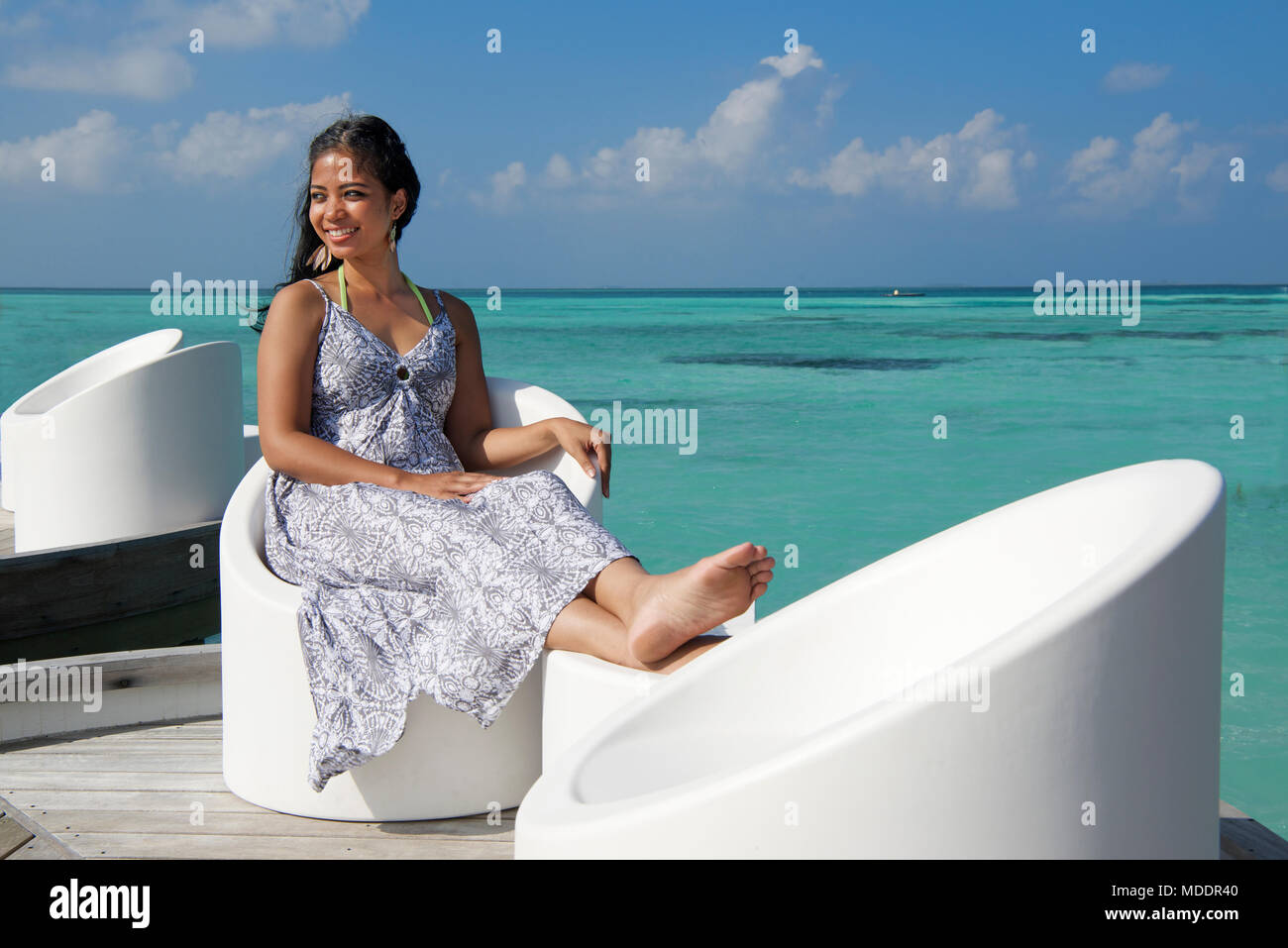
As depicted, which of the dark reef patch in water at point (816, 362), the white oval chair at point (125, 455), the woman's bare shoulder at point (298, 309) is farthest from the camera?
the dark reef patch in water at point (816, 362)

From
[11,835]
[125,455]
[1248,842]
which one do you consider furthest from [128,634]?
[1248,842]

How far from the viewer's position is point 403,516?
7.02 ft

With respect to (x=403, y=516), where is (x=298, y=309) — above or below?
above

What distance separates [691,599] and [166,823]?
102 cm

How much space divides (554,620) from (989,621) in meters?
0.68

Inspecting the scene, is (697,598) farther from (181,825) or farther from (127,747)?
(127,747)

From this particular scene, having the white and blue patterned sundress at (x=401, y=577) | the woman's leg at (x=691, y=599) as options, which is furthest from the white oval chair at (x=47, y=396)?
the woman's leg at (x=691, y=599)

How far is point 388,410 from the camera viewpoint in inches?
97.0

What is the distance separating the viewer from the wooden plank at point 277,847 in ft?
6.19

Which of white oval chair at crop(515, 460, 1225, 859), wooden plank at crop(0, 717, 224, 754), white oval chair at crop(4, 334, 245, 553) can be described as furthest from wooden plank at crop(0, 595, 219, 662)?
white oval chair at crop(515, 460, 1225, 859)

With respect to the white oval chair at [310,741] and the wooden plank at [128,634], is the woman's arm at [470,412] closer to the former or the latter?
the white oval chair at [310,741]

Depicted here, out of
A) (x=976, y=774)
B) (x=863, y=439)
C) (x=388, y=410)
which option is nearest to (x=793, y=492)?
(x=863, y=439)

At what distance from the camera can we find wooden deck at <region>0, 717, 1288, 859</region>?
6.24 ft

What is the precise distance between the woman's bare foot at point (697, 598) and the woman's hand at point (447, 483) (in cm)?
55
